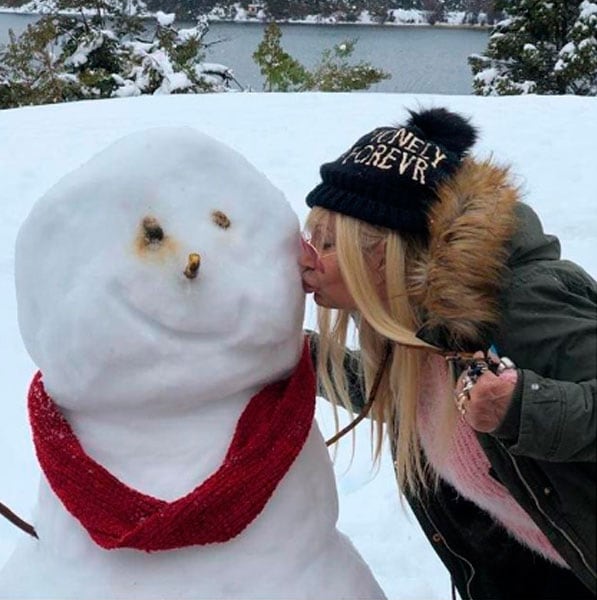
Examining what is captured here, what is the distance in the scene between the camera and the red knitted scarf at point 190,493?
1.03 metres

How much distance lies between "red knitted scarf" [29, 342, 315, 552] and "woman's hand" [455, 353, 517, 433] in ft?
0.75

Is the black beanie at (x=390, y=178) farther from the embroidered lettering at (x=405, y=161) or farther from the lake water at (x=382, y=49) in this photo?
the lake water at (x=382, y=49)

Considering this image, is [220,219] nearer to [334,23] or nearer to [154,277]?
[154,277]

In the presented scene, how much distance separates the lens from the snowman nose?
39.3 inches

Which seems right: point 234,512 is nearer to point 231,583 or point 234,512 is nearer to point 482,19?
A: point 231,583

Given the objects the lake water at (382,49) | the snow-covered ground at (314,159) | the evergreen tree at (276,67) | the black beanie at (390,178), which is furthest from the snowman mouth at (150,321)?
the lake water at (382,49)

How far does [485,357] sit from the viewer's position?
3.28 ft

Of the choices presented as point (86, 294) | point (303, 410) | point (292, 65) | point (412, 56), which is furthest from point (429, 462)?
point (412, 56)

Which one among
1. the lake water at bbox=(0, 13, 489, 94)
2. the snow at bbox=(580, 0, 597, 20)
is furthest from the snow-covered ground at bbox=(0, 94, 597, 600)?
the lake water at bbox=(0, 13, 489, 94)

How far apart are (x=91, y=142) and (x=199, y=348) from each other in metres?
4.14

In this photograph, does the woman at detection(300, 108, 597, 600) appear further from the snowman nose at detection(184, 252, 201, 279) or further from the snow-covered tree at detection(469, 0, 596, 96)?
the snow-covered tree at detection(469, 0, 596, 96)

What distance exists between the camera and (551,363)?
1.00 m

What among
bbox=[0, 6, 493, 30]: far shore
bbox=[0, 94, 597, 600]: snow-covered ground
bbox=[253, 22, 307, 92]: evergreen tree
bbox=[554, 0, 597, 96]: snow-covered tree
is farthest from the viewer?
bbox=[0, 6, 493, 30]: far shore

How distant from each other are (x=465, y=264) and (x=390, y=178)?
0.46 feet
